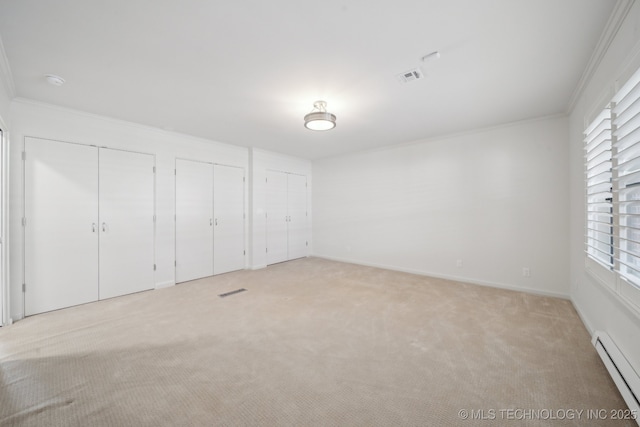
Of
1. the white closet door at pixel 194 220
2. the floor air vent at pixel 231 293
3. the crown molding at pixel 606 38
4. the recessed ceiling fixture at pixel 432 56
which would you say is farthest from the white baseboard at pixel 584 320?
the white closet door at pixel 194 220

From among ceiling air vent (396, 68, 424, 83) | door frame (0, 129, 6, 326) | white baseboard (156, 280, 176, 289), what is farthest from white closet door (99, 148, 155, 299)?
ceiling air vent (396, 68, 424, 83)

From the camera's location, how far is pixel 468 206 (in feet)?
14.2

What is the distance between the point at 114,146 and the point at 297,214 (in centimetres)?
378

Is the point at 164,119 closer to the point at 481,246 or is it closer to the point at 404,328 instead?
the point at 404,328

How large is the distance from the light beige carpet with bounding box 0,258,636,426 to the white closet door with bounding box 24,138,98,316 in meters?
0.30

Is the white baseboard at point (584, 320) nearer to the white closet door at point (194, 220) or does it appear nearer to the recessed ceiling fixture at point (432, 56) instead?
the recessed ceiling fixture at point (432, 56)

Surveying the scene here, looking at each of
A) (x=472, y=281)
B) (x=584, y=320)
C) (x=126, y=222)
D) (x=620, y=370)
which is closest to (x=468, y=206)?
(x=472, y=281)

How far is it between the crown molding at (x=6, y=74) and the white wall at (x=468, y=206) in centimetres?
507

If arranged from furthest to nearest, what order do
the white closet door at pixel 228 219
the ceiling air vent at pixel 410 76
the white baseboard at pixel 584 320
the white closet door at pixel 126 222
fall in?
the white closet door at pixel 228 219 < the white closet door at pixel 126 222 < the white baseboard at pixel 584 320 < the ceiling air vent at pixel 410 76

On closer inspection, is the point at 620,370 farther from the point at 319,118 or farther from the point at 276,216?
the point at 276,216

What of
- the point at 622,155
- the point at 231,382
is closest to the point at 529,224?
the point at 622,155

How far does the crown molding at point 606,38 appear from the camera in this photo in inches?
64.6

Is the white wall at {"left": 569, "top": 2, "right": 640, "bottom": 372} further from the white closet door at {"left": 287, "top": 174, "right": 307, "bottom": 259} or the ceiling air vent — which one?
the white closet door at {"left": 287, "top": 174, "right": 307, "bottom": 259}

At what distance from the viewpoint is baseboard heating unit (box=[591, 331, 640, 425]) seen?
1.54 meters
